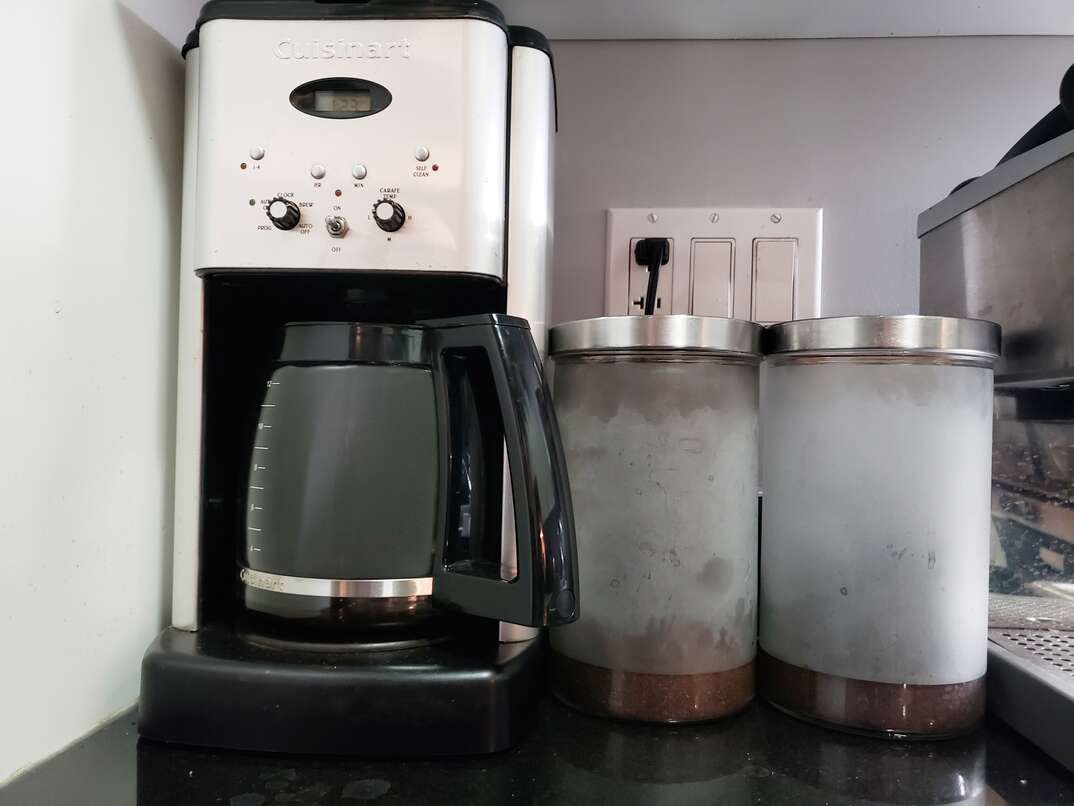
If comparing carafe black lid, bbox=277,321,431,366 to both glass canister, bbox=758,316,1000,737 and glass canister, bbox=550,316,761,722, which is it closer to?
glass canister, bbox=550,316,761,722

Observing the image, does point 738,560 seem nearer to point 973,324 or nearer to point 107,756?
point 973,324

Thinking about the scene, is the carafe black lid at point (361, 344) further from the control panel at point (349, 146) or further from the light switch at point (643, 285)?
the light switch at point (643, 285)

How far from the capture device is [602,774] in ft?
1.36

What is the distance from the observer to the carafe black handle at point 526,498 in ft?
1.31

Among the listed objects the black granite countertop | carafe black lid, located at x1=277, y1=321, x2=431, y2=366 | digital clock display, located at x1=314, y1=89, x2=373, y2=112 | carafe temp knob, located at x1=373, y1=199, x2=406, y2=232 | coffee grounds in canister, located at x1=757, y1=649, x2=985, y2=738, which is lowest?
the black granite countertop

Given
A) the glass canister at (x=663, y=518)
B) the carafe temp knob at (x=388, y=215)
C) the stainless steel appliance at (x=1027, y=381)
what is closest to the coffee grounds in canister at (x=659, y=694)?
the glass canister at (x=663, y=518)

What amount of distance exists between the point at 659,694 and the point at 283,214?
0.37 meters

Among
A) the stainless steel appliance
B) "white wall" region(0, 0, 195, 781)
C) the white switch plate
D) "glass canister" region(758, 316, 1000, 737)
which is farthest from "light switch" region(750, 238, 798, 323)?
"white wall" region(0, 0, 195, 781)

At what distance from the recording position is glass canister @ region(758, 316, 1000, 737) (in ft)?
1.46

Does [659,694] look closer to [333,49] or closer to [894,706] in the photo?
[894,706]

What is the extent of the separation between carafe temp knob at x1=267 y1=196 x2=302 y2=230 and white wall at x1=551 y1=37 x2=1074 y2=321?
337mm

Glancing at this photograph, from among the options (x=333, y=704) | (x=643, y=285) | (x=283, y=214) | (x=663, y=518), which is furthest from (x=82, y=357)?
(x=643, y=285)

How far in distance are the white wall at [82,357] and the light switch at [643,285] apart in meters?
0.41

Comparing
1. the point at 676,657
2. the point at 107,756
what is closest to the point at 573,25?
the point at 676,657
